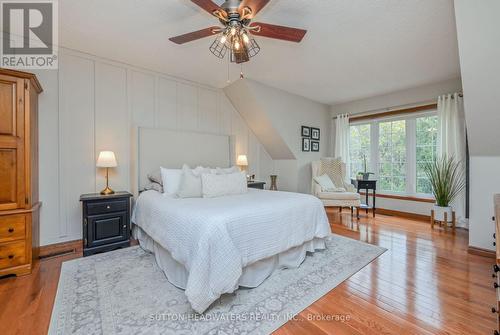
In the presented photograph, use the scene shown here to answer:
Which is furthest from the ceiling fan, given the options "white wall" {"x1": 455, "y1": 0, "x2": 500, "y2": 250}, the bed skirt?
the bed skirt

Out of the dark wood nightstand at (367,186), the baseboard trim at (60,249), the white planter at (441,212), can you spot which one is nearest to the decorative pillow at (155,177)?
the baseboard trim at (60,249)

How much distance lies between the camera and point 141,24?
236 centimetres

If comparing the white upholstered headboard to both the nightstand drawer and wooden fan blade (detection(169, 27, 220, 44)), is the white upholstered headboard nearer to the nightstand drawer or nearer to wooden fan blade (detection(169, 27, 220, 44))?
wooden fan blade (detection(169, 27, 220, 44))

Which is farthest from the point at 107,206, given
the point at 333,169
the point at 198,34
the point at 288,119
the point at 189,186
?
the point at 333,169

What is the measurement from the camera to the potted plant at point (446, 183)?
368cm

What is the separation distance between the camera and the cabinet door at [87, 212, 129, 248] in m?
2.65

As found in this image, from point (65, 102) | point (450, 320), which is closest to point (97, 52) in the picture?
point (65, 102)

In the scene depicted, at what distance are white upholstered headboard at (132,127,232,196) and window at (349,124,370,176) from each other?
3013 millimetres

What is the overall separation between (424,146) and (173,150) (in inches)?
183

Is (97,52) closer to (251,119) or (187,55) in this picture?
(187,55)

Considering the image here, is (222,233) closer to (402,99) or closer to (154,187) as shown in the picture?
(154,187)

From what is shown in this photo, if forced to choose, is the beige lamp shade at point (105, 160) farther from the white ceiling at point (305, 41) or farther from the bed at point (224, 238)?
the white ceiling at point (305, 41)

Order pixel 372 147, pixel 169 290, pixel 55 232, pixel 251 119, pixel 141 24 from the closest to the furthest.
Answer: pixel 169 290 < pixel 141 24 < pixel 55 232 < pixel 251 119 < pixel 372 147

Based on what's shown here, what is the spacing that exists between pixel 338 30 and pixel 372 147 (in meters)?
3.36
